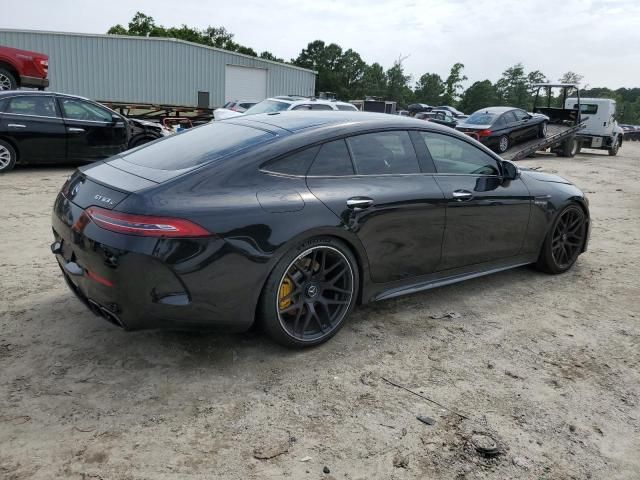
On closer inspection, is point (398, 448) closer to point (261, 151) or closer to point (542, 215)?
point (261, 151)

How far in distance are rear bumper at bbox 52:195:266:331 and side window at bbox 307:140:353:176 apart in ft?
2.65

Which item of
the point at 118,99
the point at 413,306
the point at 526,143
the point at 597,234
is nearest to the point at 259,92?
the point at 118,99

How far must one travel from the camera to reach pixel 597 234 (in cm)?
729

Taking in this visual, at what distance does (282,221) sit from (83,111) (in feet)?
26.5

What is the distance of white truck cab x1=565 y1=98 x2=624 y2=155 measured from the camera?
21125 mm

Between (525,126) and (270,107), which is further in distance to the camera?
(525,126)

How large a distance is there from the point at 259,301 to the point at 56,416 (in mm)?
1194

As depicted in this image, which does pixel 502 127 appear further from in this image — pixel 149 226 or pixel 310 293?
→ pixel 149 226

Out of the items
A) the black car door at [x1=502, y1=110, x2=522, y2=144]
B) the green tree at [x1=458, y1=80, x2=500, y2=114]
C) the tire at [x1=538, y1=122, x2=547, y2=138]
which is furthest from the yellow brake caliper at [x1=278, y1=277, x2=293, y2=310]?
the green tree at [x1=458, y1=80, x2=500, y2=114]

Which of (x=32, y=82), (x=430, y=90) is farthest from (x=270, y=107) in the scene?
(x=430, y=90)

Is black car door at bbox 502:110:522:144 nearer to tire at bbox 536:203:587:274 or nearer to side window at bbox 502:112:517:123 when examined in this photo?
side window at bbox 502:112:517:123

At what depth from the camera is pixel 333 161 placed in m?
3.56

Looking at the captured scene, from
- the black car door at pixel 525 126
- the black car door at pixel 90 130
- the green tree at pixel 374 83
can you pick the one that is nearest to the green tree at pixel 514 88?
the green tree at pixel 374 83

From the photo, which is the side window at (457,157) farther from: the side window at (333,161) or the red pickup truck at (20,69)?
the red pickup truck at (20,69)
